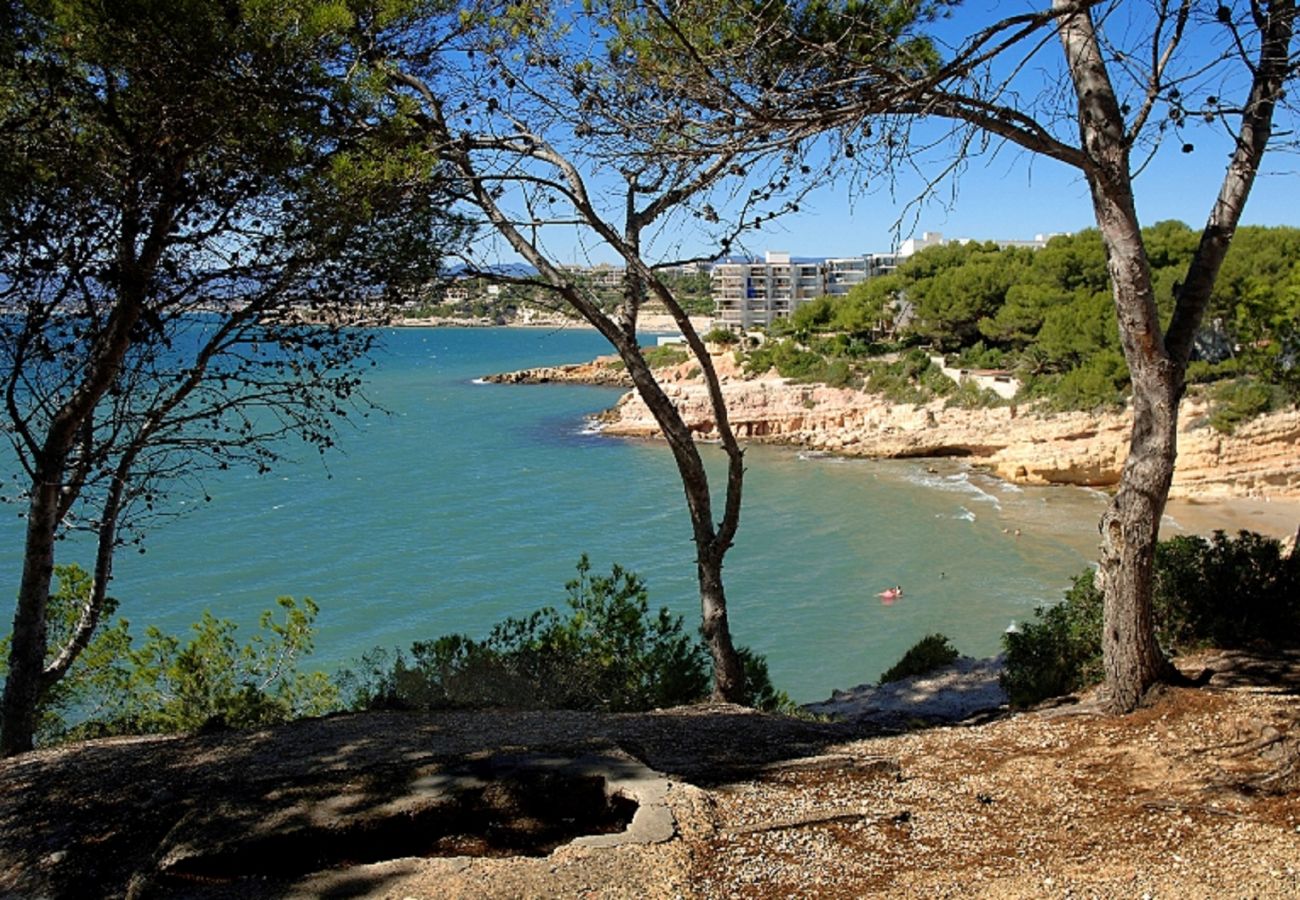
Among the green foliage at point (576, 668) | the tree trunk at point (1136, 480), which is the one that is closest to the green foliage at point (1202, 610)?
the tree trunk at point (1136, 480)

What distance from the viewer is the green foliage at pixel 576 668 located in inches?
334

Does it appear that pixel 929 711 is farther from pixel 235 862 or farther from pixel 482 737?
pixel 235 862

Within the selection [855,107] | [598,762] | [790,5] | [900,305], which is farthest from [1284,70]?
[900,305]

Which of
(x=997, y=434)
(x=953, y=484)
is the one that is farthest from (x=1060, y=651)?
(x=997, y=434)

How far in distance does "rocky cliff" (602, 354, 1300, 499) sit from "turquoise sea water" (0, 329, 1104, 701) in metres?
1.26

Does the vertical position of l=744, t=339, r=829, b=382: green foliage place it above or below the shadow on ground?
above

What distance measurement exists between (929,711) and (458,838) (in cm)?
745

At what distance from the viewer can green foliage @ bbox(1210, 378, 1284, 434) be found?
2710cm

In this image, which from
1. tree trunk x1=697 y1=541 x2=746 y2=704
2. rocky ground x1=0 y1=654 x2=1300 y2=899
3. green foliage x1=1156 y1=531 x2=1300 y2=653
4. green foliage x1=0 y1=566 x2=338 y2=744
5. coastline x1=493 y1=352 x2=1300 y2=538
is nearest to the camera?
rocky ground x1=0 y1=654 x2=1300 y2=899

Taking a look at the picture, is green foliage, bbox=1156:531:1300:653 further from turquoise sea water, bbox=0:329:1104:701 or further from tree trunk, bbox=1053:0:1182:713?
turquoise sea water, bbox=0:329:1104:701

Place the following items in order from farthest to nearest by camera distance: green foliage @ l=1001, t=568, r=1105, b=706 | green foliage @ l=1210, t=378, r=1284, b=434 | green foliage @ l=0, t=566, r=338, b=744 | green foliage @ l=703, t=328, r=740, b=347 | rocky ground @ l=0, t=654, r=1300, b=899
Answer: green foliage @ l=703, t=328, r=740, b=347 → green foliage @ l=1210, t=378, r=1284, b=434 → green foliage @ l=0, t=566, r=338, b=744 → green foliage @ l=1001, t=568, r=1105, b=706 → rocky ground @ l=0, t=654, r=1300, b=899

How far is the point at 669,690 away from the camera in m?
8.99

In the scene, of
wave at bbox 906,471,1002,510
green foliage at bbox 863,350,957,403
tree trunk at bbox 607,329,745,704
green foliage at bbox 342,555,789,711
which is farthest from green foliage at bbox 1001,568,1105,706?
green foliage at bbox 863,350,957,403

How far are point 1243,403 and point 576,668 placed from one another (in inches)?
991
